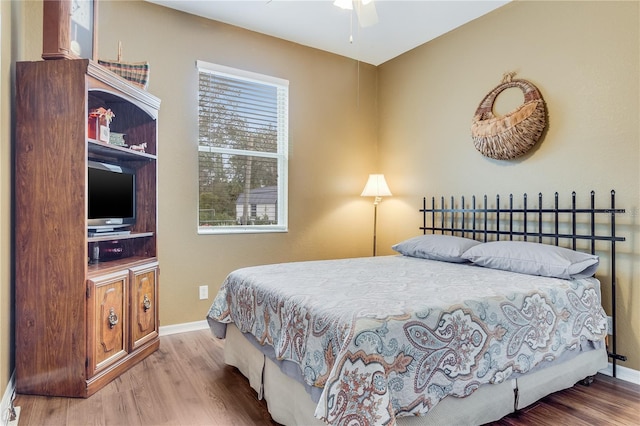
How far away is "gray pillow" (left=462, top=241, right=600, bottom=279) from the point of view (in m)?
2.25

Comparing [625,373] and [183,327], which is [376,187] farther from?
[625,373]

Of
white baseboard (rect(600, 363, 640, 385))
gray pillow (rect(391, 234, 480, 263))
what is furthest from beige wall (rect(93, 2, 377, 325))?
white baseboard (rect(600, 363, 640, 385))

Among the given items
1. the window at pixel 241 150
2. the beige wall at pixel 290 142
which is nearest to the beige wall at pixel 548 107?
the beige wall at pixel 290 142

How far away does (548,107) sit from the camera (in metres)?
2.80

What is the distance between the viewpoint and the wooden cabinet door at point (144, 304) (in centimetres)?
255

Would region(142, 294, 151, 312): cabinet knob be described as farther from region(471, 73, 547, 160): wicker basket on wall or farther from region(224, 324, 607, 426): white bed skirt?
region(471, 73, 547, 160): wicker basket on wall

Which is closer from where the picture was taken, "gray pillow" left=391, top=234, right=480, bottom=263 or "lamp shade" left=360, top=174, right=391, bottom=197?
"gray pillow" left=391, top=234, right=480, bottom=263

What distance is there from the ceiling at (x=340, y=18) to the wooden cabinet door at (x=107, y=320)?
90.1 inches

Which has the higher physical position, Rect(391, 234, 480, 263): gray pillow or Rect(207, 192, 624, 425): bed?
Rect(391, 234, 480, 263): gray pillow

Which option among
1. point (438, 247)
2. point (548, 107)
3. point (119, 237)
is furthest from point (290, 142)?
point (548, 107)

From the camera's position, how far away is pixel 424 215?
3.78 metres

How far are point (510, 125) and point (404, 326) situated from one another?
213 cm

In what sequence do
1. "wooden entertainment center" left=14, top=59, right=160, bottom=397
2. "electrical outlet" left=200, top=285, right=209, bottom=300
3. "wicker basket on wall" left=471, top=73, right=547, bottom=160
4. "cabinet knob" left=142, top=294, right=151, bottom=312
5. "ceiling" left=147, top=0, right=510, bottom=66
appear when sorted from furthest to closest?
1. "electrical outlet" left=200, top=285, right=209, bottom=300
2. "ceiling" left=147, top=0, right=510, bottom=66
3. "wicker basket on wall" left=471, top=73, right=547, bottom=160
4. "cabinet knob" left=142, top=294, right=151, bottom=312
5. "wooden entertainment center" left=14, top=59, right=160, bottom=397

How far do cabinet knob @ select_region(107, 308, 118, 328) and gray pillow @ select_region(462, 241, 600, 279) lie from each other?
2404 mm
